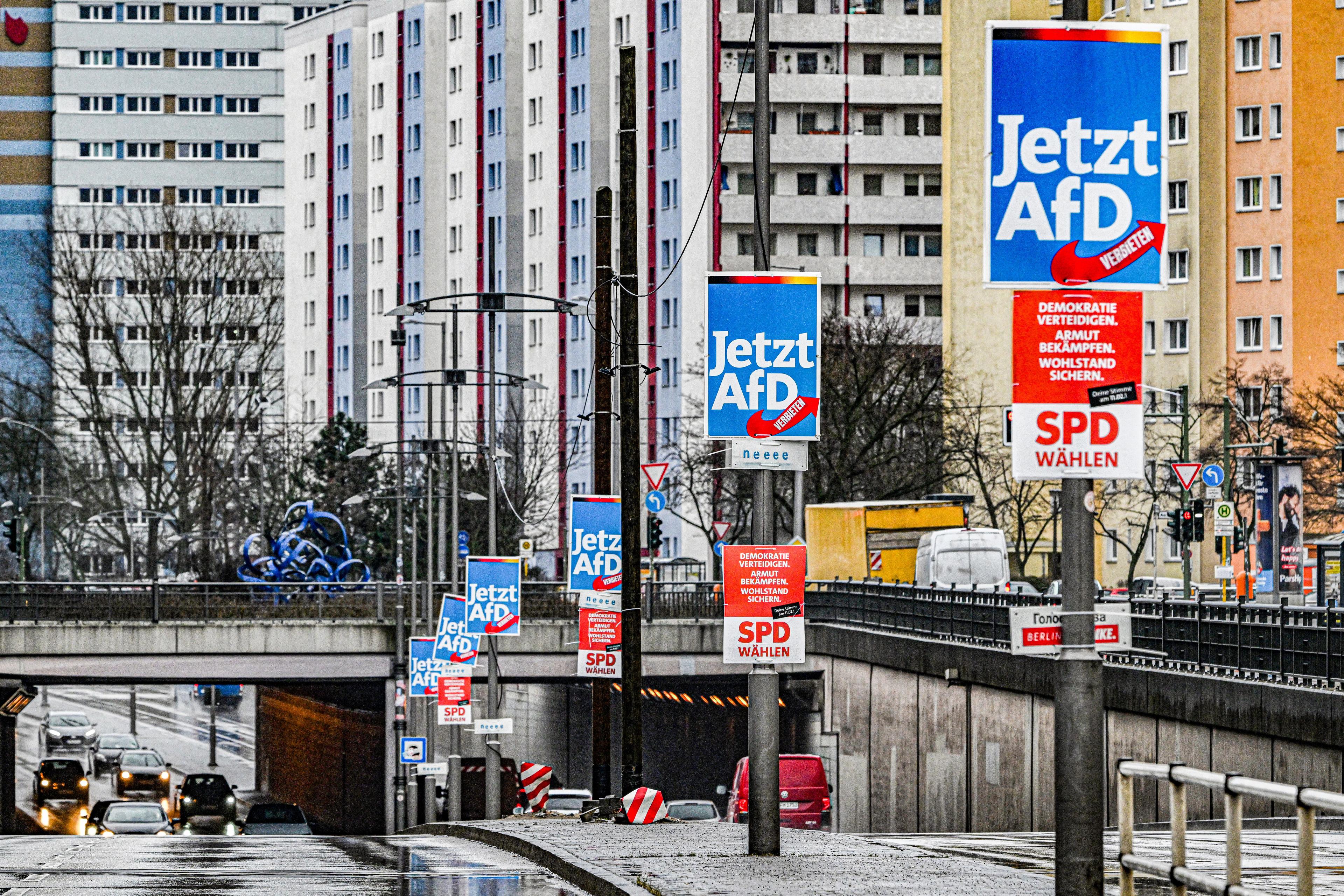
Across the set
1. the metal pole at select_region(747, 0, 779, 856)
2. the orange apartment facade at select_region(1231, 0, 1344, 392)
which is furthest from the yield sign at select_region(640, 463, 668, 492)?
the orange apartment facade at select_region(1231, 0, 1344, 392)

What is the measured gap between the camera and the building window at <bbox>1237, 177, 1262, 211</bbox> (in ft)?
292

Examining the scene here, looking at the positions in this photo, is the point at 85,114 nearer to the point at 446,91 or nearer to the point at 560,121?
the point at 446,91

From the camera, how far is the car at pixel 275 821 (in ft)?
160

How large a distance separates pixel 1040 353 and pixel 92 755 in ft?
256

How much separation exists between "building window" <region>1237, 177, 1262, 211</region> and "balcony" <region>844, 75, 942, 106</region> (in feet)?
73.1

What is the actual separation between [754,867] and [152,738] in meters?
87.5

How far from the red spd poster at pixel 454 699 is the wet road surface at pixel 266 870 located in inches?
562

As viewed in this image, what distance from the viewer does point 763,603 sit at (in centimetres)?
1639

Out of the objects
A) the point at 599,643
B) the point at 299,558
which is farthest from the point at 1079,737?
the point at 299,558

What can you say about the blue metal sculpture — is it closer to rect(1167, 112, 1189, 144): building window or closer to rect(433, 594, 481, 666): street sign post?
rect(433, 594, 481, 666): street sign post

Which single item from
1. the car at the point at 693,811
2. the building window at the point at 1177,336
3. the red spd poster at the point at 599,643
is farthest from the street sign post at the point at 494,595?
the building window at the point at 1177,336

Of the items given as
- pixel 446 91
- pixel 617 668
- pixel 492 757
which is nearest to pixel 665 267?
pixel 446 91

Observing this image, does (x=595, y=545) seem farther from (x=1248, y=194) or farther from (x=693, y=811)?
(x=1248, y=194)

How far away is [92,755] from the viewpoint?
276ft
